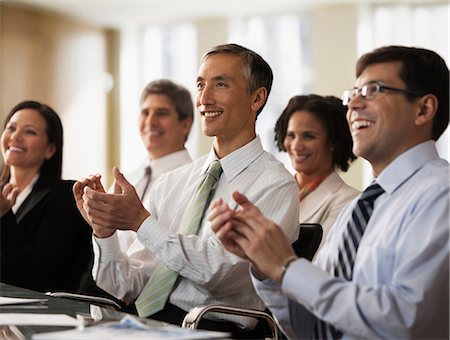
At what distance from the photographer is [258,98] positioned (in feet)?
10.2

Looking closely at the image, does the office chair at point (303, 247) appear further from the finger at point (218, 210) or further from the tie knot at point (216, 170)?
the finger at point (218, 210)

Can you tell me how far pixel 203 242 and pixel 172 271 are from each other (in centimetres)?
20

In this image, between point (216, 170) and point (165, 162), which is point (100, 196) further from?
point (165, 162)

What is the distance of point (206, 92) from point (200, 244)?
0.59 metres

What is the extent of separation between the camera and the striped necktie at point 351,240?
2146 millimetres

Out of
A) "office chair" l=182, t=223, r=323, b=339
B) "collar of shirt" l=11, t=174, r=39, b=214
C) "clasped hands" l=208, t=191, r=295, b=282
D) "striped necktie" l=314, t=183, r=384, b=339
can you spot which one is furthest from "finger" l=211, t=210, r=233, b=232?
"collar of shirt" l=11, t=174, r=39, b=214

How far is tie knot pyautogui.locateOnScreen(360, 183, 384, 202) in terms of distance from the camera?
216cm

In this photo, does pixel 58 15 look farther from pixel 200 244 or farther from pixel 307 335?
pixel 307 335

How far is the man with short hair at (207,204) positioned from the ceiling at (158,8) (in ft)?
20.6

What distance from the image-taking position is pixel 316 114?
3967 millimetres

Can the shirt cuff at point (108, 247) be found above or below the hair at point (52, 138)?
below

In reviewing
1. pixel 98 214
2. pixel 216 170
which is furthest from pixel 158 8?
pixel 98 214

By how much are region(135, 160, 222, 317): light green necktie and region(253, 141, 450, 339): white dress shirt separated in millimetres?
848

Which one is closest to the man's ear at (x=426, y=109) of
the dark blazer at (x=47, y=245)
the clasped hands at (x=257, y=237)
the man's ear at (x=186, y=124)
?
the clasped hands at (x=257, y=237)
